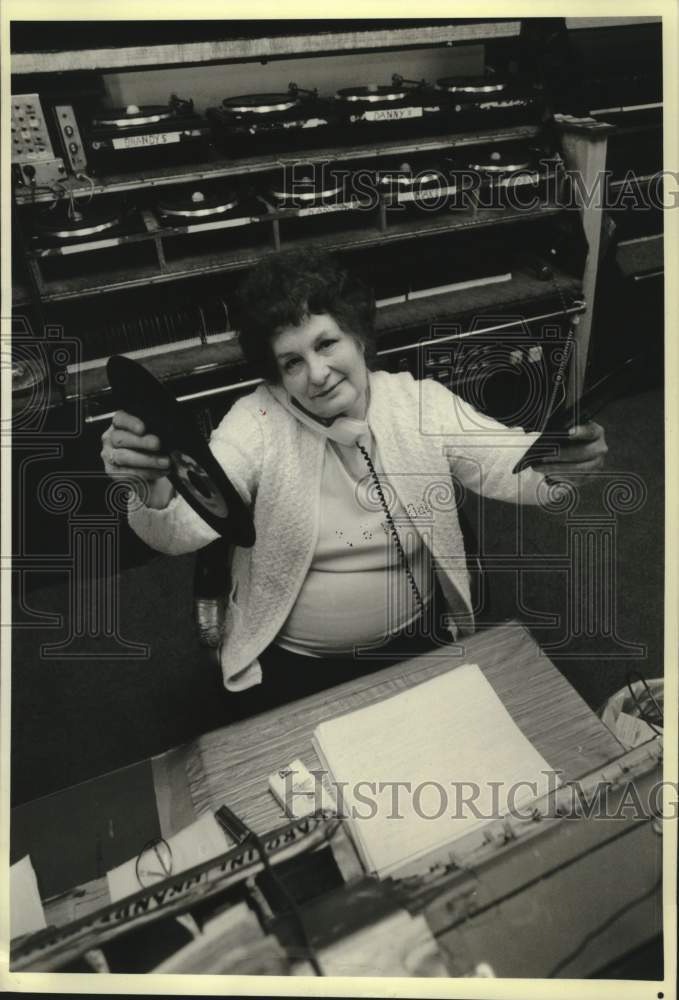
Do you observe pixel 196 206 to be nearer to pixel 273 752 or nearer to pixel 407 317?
pixel 407 317

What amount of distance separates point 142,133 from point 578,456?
122 centimetres

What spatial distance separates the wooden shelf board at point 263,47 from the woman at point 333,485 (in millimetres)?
467

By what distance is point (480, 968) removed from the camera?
3.25 feet

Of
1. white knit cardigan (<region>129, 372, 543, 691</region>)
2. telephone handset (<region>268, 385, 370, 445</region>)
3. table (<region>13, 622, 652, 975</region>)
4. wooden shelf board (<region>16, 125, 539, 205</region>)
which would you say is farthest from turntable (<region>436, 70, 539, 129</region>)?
table (<region>13, 622, 652, 975</region>)

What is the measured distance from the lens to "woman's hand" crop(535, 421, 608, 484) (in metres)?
1.26

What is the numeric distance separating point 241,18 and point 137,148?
52 centimetres

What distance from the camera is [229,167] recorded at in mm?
1577

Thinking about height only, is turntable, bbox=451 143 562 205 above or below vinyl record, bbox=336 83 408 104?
below

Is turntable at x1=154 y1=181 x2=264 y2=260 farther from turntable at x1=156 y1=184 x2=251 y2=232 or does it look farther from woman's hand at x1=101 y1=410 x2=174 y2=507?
woman's hand at x1=101 y1=410 x2=174 y2=507

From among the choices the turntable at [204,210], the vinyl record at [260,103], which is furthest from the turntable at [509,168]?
the turntable at [204,210]

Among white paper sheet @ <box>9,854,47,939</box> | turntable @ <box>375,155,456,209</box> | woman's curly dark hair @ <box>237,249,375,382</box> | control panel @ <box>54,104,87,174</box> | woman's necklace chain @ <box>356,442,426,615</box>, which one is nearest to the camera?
white paper sheet @ <box>9,854,47,939</box>

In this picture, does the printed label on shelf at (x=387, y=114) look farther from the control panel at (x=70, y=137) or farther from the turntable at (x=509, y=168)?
the control panel at (x=70, y=137)

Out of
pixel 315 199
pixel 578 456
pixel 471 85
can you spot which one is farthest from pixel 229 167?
pixel 578 456

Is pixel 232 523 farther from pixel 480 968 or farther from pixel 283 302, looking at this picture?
pixel 480 968
